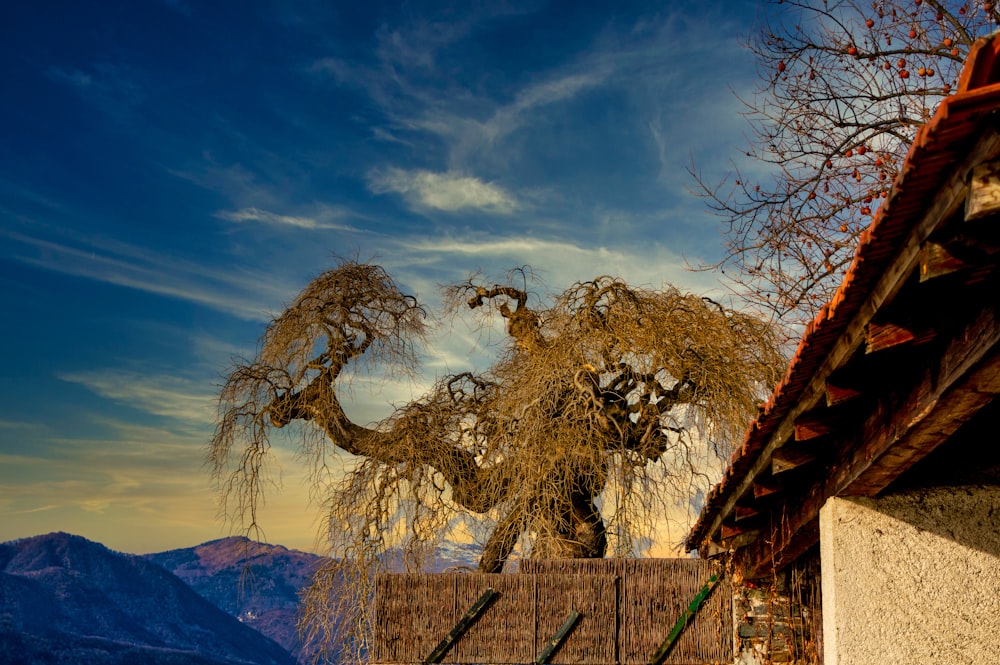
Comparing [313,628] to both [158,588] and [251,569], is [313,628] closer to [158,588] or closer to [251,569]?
[251,569]

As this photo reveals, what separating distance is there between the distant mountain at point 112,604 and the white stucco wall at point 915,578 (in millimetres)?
46743

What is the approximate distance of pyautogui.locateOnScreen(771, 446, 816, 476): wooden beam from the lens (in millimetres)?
4383

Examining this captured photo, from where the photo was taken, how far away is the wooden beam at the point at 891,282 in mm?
2223

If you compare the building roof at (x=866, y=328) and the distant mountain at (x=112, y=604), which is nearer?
the building roof at (x=866, y=328)

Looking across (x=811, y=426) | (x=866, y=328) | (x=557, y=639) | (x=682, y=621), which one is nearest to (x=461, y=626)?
(x=557, y=639)

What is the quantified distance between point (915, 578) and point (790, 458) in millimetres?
802

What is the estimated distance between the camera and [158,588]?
5950 cm

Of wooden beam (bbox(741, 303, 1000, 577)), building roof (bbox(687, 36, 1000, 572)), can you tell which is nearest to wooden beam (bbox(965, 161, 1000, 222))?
building roof (bbox(687, 36, 1000, 572))

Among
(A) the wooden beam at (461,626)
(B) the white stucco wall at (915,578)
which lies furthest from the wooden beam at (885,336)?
(A) the wooden beam at (461,626)

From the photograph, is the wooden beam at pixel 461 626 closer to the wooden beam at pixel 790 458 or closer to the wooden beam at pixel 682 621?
the wooden beam at pixel 682 621

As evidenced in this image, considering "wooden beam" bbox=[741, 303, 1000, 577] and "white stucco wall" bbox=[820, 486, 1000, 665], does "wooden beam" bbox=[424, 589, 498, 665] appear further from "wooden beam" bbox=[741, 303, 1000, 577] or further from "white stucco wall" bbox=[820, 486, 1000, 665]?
"white stucco wall" bbox=[820, 486, 1000, 665]

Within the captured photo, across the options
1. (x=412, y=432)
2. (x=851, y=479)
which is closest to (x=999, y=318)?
(x=851, y=479)

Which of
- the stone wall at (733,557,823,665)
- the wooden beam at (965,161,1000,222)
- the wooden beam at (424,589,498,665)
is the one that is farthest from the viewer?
the wooden beam at (424,589,498,665)

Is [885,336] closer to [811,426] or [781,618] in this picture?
[811,426]
